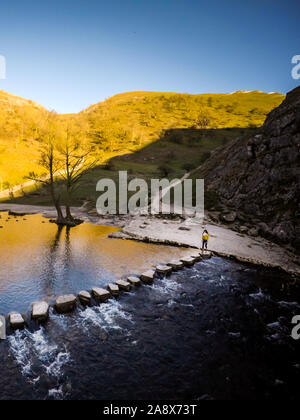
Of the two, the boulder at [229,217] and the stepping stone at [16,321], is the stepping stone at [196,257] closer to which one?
the boulder at [229,217]

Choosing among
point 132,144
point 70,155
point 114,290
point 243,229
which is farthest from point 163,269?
point 132,144

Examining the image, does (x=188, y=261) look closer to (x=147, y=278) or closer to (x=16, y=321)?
(x=147, y=278)

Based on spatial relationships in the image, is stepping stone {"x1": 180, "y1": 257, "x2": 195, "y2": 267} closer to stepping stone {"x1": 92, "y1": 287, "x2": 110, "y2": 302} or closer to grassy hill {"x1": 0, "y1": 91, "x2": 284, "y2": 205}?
stepping stone {"x1": 92, "y1": 287, "x2": 110, "y2": 302}

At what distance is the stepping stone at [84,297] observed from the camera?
16297 millimetres

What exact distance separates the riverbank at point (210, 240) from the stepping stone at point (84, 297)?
16.1 m

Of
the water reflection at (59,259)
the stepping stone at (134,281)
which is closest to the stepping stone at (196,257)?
the water reflection at (59,259)

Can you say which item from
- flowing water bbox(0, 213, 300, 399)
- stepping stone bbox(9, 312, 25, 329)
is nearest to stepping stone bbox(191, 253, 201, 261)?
flowing water bbox(0, 213, 300, 399)

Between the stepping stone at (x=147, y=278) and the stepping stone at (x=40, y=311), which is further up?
the stepping stone at (x=40, y=311)

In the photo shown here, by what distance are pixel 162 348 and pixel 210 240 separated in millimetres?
21049

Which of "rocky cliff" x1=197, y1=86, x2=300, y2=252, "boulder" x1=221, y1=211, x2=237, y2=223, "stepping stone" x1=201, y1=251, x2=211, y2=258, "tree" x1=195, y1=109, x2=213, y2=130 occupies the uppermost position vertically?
"tree" x1=195, y1=109, x2=213, y2=130

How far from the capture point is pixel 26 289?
682 inches

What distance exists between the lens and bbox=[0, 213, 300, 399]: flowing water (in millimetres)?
10125

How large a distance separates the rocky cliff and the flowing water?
17.3 meters
